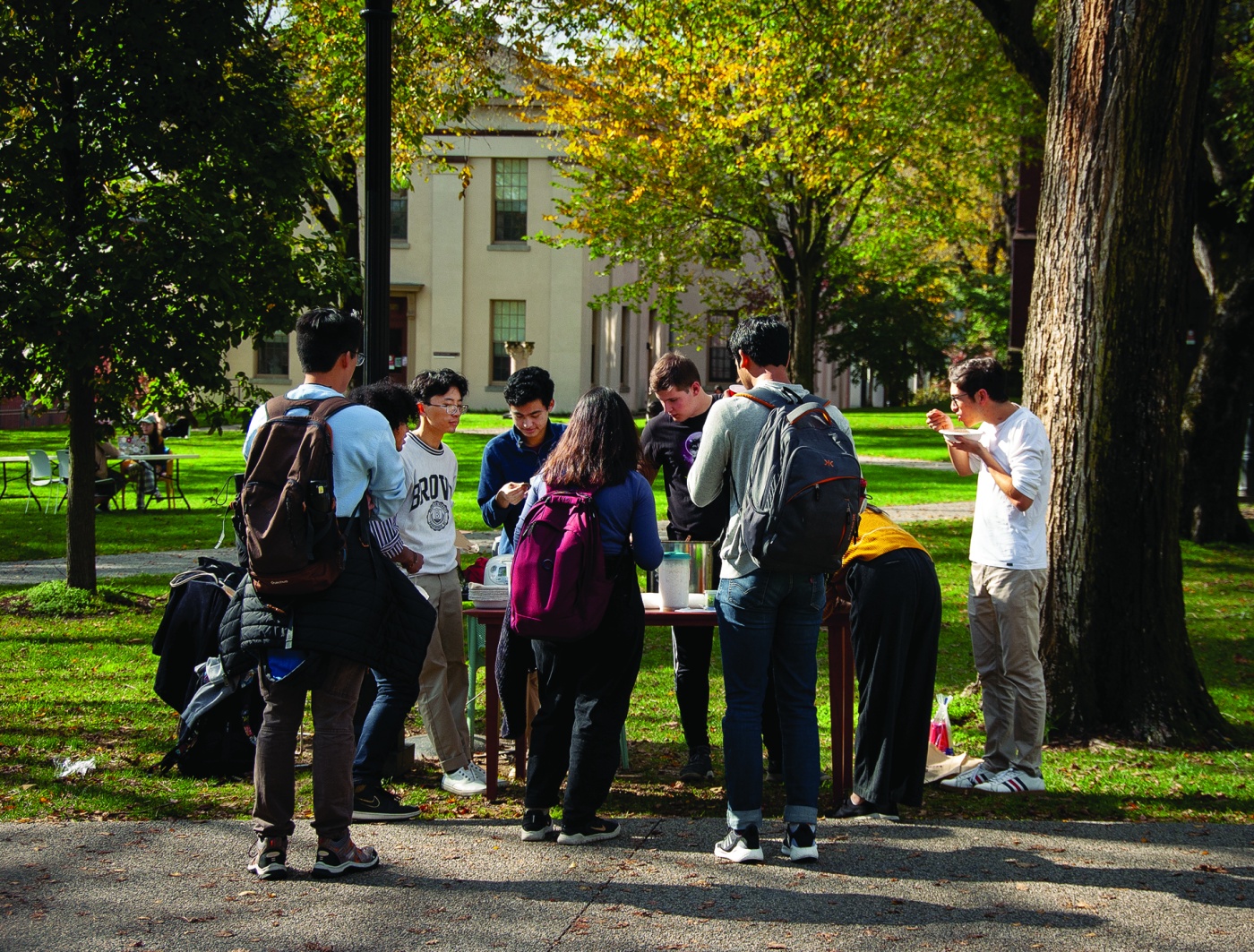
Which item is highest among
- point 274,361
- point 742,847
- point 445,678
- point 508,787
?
point 274,361

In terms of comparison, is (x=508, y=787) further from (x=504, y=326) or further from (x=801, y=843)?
(x=504, y=326)

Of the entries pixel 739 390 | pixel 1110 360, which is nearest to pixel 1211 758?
pixel 1110 360

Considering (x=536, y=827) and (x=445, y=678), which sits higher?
(x=445, y=678)

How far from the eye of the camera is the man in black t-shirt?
598 centimetres

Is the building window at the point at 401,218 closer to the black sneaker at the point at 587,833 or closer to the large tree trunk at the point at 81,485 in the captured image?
the large tree trunk at the point at 81,485

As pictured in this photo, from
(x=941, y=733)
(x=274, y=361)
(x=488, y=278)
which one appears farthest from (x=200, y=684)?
(x=274, y=361)

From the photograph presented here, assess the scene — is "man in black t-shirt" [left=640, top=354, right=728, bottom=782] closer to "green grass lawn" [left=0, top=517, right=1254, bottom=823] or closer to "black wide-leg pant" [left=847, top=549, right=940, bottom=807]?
"green grass lawn" [left=0, top=517, right=1254, bottom=823]

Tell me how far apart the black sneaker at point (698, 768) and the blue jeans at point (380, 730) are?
144 centimetres

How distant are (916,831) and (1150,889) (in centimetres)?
95

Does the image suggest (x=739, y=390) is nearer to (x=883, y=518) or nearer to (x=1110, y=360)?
(x=883, y=518)

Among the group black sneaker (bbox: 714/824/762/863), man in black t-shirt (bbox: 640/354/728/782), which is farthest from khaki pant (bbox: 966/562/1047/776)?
black sneaker (bbox: 714/824/762/863)

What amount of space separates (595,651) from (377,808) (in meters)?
1.22

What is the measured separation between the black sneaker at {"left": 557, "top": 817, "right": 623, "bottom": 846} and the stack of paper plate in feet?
3.51

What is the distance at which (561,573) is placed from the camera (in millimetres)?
4676
